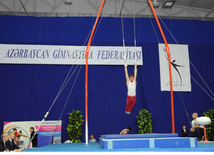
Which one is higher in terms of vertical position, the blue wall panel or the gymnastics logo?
the blue wall panel

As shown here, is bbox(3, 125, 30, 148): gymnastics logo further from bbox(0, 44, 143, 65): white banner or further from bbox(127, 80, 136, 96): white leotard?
bbox(127, 80, 136, 96): white leotard

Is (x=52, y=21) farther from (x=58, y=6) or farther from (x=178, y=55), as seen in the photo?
(x=178, y=55)

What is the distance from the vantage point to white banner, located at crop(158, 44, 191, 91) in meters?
11.0

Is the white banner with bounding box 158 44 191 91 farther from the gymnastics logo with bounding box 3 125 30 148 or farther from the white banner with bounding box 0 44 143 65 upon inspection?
the gymnastics logo with bounding box 3 125 30 148

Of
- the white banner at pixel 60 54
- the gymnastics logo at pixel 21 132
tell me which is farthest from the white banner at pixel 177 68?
the gymnastics logo at pixel 21 132

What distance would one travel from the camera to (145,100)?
35.7 ft

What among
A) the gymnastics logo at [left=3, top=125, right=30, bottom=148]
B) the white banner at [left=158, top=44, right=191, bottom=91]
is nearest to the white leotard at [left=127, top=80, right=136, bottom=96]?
the white banner at [left=158, top=44, right=191, bottom=91]

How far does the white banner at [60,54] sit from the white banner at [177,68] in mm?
1275

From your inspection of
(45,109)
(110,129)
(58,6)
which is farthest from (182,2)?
(45,109)

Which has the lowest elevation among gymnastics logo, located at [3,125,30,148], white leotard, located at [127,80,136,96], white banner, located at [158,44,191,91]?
gymnastics logo, located at [3,125,30,148]

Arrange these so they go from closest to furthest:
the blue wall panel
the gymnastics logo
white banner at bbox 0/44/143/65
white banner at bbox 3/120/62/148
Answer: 1. the gymnastics logo
2. white banner at bbox 3/120/62/148
3. the blue wall panel
4. white banner at bbox 0/44/143/65

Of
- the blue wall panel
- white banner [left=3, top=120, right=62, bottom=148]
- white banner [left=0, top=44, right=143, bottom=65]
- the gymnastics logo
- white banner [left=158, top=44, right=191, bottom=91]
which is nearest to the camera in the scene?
the gymnastics logo

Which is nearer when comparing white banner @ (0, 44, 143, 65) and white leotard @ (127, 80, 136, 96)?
white leotard @ (127, 80, 136, 96)

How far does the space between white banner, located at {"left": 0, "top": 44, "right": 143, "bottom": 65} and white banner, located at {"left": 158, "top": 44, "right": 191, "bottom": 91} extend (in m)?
1.28
